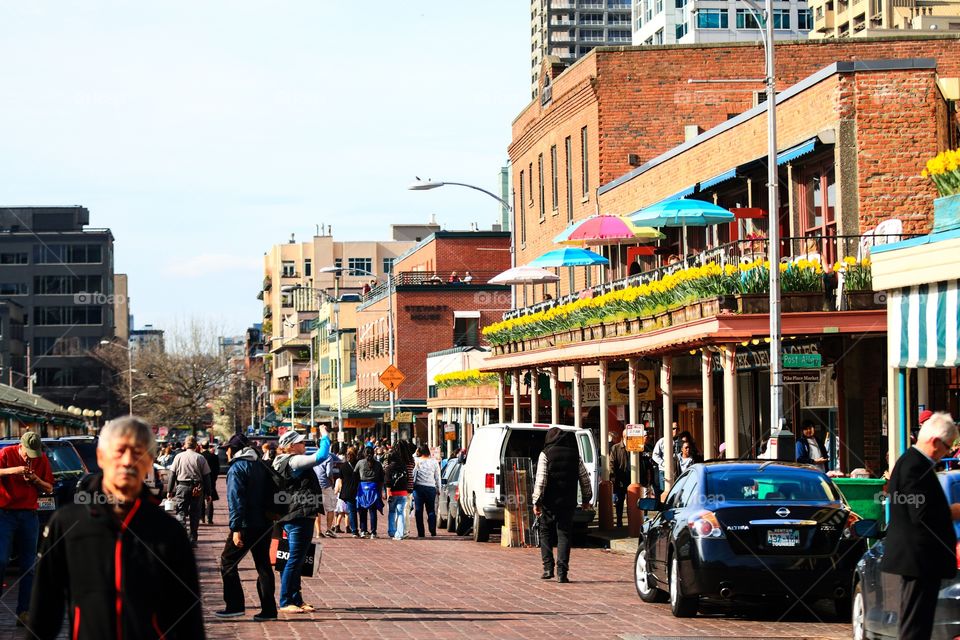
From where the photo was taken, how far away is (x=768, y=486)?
15.4 m

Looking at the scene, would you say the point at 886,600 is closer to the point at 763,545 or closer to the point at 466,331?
the point at 763,545

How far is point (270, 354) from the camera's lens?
163m

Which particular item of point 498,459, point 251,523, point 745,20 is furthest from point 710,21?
point 251,523

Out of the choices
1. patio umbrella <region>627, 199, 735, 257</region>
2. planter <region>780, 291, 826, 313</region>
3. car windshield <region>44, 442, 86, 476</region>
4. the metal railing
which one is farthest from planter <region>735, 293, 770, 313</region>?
car windshield <region>44, 442, 86, 476</region>

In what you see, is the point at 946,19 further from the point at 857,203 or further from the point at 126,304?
the point at 126,304

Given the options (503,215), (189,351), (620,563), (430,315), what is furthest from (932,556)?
(503,215)

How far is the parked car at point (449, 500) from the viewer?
31328 millimetres

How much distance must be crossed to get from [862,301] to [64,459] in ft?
39.0

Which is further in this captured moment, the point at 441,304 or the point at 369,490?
the point at 441,304

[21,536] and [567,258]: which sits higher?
[567,258]

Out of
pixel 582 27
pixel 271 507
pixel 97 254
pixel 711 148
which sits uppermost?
pixel 582 27

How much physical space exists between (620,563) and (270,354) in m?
142

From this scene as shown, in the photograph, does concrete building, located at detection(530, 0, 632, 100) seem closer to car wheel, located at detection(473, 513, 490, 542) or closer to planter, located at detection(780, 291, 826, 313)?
car wheel, located at detection(473, 513, 490, 542)

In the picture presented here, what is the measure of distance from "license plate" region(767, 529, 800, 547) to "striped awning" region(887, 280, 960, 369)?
5.02m
